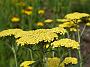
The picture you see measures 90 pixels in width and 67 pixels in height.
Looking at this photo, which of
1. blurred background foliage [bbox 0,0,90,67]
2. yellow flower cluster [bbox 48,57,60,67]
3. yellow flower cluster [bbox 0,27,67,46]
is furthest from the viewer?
blurred background foliage [bbox 0,0,90,67]

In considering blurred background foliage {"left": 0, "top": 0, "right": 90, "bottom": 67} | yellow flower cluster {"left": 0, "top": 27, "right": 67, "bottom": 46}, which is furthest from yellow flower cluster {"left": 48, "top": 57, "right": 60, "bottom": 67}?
blurred background foliage {"left": 0, "top": 0, "right": 90, "bottom": 67}

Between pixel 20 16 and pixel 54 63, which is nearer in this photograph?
pixel 54 63

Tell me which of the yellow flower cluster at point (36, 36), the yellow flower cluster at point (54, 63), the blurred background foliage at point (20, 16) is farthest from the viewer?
the blurred background foliage at point (20, 16)

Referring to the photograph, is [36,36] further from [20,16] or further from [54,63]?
[20,16]

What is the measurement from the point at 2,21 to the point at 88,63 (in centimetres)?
130

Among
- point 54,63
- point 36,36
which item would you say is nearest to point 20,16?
point 54,63

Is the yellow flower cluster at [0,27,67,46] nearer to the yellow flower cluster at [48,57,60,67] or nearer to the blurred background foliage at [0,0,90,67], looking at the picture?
the yellow flower cluster at [48,57,60,67]

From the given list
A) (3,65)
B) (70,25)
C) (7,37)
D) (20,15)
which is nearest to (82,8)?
(20,15)

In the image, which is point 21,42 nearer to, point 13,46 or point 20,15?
point 13,46

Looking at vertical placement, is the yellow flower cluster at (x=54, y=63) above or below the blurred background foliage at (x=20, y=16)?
below

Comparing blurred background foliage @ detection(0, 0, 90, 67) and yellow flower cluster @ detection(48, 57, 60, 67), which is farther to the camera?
blurred background foliage @ detection(0, 0, 90, 67)

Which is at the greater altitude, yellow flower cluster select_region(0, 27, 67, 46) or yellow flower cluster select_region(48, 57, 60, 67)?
yellow flower cluster select_region(0, 27, 67, 46)

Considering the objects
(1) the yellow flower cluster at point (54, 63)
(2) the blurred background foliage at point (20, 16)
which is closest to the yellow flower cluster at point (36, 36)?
(1) the yellow flower cluster at point (54, 63)

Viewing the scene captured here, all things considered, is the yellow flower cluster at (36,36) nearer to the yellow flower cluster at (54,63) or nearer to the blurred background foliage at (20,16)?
the yellow flower cluster at (54,63)
